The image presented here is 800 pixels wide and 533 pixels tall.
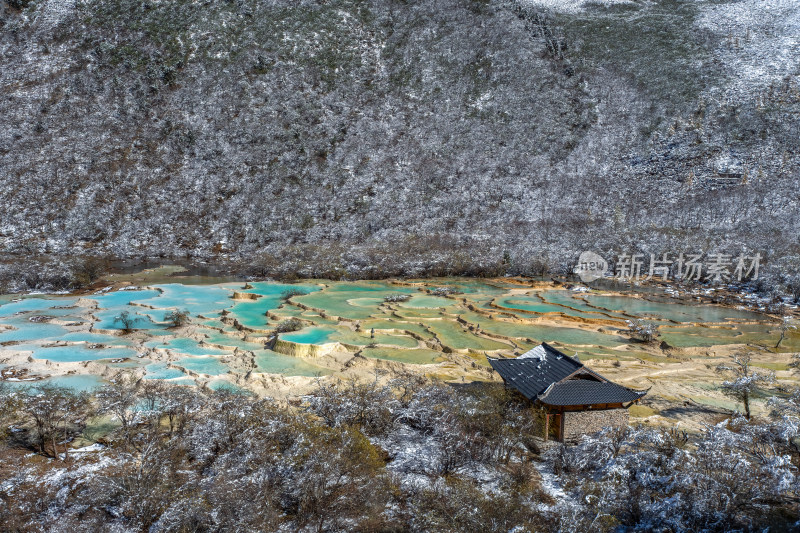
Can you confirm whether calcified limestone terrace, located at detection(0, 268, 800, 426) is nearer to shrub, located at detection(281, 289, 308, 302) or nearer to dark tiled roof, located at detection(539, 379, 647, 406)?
shrub, located at detection(281, 289, 308, 302)

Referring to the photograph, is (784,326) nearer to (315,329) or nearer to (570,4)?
(315,329)

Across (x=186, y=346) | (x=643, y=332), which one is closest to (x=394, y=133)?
(x=643, y=332)

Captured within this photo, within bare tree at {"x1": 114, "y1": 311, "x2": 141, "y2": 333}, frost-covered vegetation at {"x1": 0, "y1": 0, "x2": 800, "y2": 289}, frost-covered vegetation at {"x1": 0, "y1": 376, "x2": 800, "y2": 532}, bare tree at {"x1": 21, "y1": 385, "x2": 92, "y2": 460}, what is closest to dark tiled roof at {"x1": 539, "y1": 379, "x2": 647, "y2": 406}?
frost-covered vegetation at {"x1": 0, "y1": 376, "x2": 800, "y2": 532}

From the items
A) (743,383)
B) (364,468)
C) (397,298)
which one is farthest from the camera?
(397,298)

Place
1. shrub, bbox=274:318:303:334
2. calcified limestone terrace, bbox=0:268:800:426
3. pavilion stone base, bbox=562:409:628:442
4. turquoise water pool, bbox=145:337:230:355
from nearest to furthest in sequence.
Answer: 1. pavilion stone base, bbox=562:409:628:442
2. calcified limestone terrace, bbox=0:268:800:426
3. turquoise water pool, bbox=145:337:230:355
4. shrub, bbox=274:318:303:334

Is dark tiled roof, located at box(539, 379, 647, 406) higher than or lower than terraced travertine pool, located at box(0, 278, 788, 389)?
higher

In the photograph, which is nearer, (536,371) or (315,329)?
(536,371)
